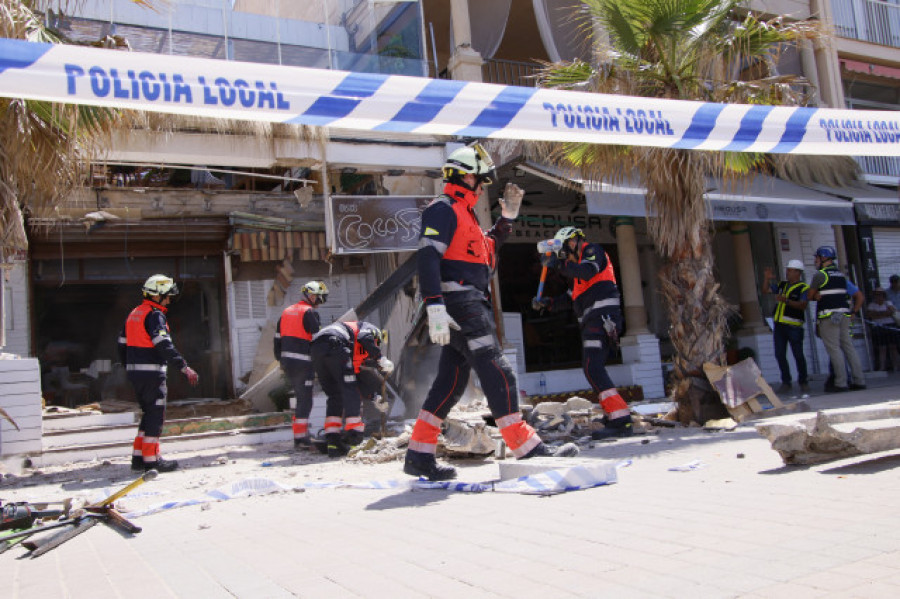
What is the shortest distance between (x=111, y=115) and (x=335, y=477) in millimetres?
3742

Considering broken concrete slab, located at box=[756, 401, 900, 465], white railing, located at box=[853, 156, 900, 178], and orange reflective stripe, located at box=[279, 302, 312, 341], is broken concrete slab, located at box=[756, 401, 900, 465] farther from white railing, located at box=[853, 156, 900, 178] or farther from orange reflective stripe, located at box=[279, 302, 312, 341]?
white railing, located at box=[853, 156, 900, 178]

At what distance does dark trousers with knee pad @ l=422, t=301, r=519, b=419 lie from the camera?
15.4ft

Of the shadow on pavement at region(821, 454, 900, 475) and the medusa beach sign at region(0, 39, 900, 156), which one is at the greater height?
the medusa beach sign at region(0, 39, 900, 156)

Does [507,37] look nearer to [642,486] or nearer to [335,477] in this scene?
[335,477]

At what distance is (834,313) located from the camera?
10.4 m

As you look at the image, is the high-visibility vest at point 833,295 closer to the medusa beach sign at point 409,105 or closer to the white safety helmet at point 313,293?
the medusa beach sign at point 409,105

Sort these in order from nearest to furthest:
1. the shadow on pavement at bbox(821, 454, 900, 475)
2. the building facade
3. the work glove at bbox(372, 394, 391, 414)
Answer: the shadow on pavement at bbox(821, 454, 900, 475) → the work glove at bbox(372, 394, 391, 414) → the building facade

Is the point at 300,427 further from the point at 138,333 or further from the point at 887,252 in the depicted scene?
the point at 887,252

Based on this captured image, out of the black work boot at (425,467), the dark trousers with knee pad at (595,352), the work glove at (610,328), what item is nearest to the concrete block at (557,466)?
the black work boot at (425,467)

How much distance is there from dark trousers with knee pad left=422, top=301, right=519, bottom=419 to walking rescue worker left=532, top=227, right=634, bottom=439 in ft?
8.05

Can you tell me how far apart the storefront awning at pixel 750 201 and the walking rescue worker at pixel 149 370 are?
5611 mm

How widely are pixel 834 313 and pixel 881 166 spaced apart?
327 inches

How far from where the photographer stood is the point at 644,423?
26.4ft

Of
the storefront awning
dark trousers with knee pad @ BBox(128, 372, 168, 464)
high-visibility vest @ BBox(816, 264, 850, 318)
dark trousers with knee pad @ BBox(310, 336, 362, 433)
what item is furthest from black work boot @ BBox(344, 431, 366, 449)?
high-visibility vest @ BBox(816, 264, 850, 318)
